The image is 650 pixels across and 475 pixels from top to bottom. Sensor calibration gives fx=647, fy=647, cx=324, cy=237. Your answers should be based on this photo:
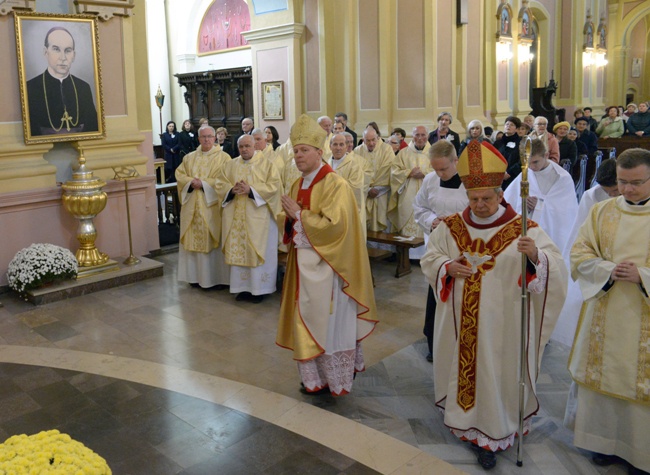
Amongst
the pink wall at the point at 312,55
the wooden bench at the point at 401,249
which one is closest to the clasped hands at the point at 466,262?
the wooden bench at the point at 401,249

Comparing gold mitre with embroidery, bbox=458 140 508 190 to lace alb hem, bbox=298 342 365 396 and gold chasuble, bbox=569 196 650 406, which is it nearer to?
gold chasuble, bbox=569 196 650 406

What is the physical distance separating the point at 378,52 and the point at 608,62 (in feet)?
53.6

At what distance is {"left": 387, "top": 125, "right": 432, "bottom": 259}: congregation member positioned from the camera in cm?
883

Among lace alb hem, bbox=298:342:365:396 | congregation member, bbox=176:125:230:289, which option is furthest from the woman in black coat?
lace alb hem, bbox=298:342:365:396

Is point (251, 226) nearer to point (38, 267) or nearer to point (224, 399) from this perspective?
point (38, 267)

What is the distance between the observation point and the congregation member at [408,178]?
8.83 m

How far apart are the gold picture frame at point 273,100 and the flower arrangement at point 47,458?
11.3 m

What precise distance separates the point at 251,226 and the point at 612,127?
12.9 metres

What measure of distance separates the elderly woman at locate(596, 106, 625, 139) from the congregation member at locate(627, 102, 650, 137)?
32cm

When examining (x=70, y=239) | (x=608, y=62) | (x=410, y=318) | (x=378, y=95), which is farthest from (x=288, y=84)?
(x=608, y=62)

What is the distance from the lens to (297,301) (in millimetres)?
4320

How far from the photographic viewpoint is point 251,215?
713 cm

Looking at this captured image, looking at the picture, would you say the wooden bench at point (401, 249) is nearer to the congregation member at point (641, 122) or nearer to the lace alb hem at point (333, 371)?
the lace alb hem at point (333, 371)

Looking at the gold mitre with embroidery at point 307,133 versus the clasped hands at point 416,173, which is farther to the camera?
the clasped hands at point 416,173
